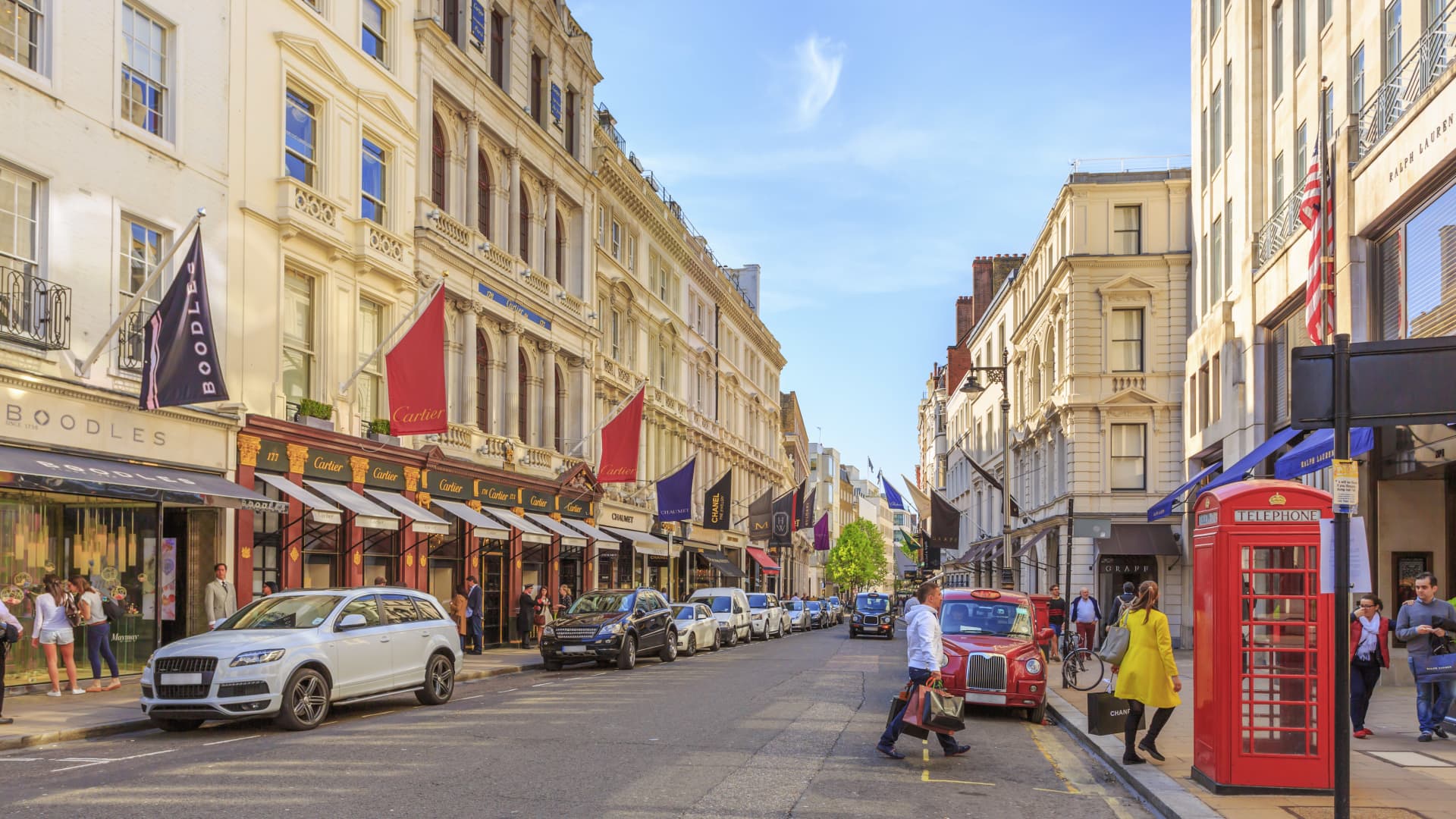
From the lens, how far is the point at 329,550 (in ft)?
85.8

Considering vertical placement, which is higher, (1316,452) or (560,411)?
(560,411)

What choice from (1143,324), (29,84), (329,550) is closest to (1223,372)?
(1143,324)

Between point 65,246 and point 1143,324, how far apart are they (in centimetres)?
3485

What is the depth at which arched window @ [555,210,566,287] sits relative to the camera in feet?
131

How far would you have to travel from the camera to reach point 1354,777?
1142cm

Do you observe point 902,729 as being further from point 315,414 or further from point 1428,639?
point 315,414

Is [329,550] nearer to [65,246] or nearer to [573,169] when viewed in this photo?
[65,246]

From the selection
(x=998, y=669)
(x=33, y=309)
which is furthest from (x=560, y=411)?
(x=998, y=669)

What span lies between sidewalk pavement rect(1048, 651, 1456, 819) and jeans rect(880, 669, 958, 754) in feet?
5.17

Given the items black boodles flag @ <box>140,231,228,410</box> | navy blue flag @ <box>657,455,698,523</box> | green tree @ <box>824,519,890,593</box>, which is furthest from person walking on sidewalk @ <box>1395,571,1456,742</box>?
green tree @ <box>824,519,890,593</box>

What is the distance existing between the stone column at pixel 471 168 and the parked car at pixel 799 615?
26748 mm

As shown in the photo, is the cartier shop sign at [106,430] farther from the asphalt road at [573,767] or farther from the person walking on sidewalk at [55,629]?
the asphalt road at [573,767]

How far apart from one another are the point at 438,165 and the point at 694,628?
13.1m

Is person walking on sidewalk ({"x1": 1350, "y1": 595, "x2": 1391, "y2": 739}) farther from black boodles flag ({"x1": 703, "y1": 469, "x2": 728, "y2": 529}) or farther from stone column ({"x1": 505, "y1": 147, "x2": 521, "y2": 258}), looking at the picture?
black boodles flag ({"x1": 703, "y1": 469, "x2": 728, "y2": 529})
